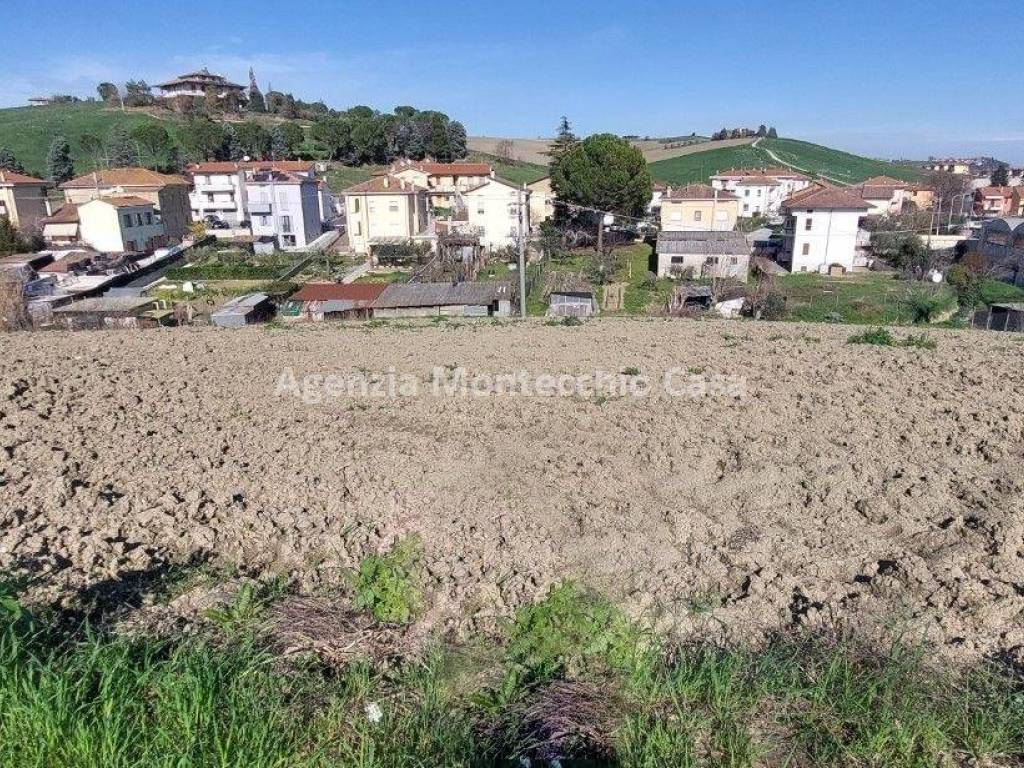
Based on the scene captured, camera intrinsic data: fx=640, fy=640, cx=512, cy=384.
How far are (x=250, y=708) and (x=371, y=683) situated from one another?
613 mm

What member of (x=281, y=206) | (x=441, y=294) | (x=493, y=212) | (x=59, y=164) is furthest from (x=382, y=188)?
(x=59, y=164)

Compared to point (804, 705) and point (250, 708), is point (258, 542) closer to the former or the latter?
point (250, 708)

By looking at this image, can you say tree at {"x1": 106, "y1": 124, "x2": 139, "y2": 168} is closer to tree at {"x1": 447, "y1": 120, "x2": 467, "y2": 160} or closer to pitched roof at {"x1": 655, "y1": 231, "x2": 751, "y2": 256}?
tree at {"x1": 447, "y1": 120, "x2": 467, "y2": 160}

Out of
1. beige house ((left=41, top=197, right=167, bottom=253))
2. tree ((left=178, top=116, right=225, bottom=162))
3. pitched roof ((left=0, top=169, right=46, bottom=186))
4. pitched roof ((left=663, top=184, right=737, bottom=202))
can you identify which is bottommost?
beige house ((left=41, top=197, right=167, bottom=253))

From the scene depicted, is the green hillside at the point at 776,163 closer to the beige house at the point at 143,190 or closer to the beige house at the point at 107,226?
the beige house at the point at 143,190

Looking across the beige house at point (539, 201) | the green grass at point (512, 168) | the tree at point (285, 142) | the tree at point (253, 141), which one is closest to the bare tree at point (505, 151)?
the green grass at point (512, 168)

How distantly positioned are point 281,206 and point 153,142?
3271 cm

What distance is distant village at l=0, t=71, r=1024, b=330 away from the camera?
2575cm

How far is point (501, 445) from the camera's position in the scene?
247 inches

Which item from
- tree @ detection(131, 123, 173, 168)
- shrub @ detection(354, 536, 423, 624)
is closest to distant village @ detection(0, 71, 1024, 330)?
tree @ detection(131, 123, 173, 168)

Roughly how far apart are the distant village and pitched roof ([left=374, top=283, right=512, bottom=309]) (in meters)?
0.11

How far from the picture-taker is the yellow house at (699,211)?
145 feet

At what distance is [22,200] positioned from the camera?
45.0 meters

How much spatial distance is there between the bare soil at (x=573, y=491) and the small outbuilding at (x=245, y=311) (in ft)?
46.5
